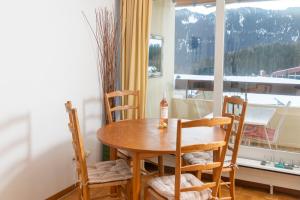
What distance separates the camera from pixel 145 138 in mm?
2154

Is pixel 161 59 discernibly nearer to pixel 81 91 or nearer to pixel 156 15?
pixel 156 15

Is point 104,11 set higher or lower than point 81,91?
higher

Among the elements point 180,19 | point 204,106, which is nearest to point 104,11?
point 180,19

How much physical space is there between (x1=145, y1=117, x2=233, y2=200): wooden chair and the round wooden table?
123 mm

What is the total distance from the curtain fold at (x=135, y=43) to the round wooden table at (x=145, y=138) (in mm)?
806

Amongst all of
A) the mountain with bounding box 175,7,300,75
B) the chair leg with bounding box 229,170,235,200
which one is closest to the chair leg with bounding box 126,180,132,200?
the chair leg with bounding box 229,170,235,200

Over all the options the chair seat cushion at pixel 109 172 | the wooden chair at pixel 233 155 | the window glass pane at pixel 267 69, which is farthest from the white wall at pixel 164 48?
the chair seat cushion at pixel 109 172

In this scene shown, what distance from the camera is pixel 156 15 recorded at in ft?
11.5

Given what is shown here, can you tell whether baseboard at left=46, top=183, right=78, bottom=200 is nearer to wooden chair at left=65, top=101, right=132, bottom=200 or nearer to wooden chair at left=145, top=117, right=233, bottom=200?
wooden chair at left=65, top=101, right=132, bottom=200

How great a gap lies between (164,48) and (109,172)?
71.0 inches

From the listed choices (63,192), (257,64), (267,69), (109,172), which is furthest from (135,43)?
(63,192)

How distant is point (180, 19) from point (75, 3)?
118cm

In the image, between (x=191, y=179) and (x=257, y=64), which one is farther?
(x=257, y=64)

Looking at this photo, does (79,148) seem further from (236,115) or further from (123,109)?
(236,115)
